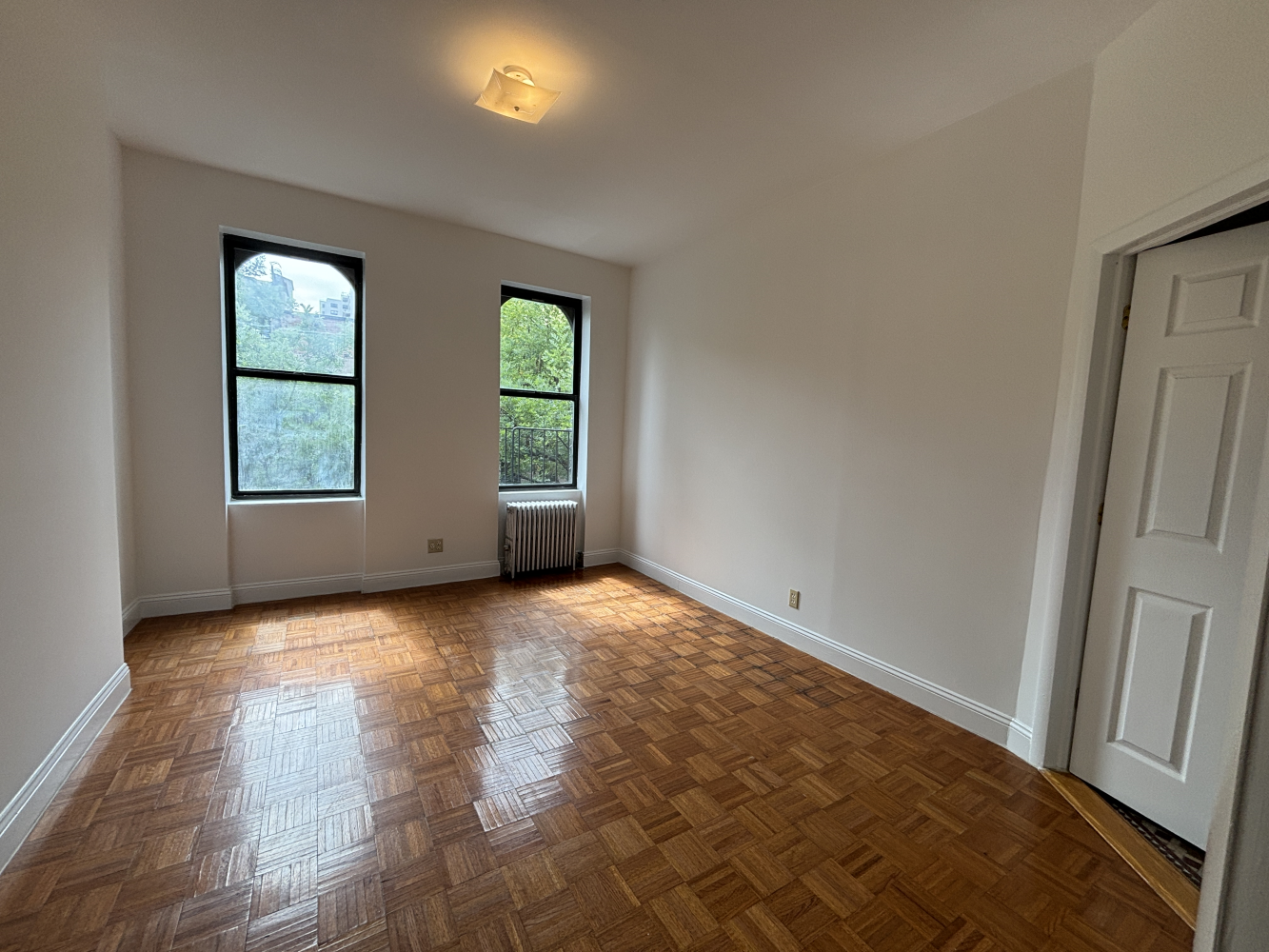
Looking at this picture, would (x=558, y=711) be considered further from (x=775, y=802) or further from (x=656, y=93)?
(x=656, y=93)

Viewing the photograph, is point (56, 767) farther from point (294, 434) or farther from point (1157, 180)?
point (1157, 180)

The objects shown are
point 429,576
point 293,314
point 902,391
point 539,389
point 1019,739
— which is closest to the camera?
point 1019,739

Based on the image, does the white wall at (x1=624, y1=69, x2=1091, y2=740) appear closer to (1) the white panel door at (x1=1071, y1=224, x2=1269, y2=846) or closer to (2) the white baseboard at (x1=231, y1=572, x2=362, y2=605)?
(1) the white panel door at (x1=1071, y1=224, x2=1269, y2=846)

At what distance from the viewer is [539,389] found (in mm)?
4535

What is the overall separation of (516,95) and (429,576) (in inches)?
126

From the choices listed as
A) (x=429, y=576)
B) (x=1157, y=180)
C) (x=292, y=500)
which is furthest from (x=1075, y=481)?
(x=292, y=500)

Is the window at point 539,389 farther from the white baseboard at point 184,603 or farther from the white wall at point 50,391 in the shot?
the white wall at point 50,391

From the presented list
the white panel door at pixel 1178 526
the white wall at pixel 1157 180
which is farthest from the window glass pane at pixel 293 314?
the white panel door at pixel 1178 526

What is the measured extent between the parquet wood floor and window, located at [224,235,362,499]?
4.26 ft

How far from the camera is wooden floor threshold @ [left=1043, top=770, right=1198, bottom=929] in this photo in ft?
4.84

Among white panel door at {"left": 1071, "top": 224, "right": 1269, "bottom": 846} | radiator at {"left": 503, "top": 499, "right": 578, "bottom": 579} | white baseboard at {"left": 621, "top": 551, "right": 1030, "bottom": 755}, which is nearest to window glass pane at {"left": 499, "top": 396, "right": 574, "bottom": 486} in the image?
radiator at {"left": 503, "top": 499, "right": 578, "bottom": 579}

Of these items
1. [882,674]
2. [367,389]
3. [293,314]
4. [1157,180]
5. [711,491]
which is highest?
[1157,180]

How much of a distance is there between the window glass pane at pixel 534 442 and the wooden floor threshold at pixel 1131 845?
3.75 metres

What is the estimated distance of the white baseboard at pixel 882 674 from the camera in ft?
7.32
